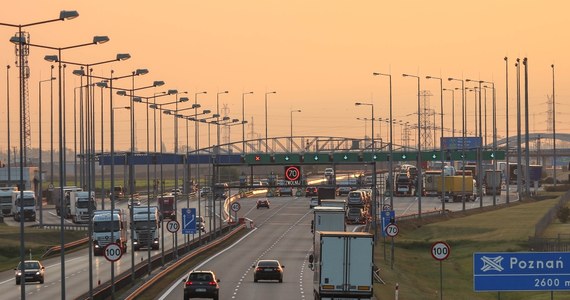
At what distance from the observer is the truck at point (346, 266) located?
5553 centimetres

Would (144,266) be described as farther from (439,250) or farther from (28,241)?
(28,241)

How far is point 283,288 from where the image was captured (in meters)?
73.9

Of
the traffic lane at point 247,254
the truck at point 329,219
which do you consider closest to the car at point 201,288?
the traffic lane at point 247,254

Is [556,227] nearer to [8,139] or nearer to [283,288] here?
[283,288]

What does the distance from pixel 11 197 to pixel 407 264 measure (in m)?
82.7

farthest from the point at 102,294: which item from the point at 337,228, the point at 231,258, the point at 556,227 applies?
the point at 556,227

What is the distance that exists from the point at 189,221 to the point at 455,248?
87.0ft

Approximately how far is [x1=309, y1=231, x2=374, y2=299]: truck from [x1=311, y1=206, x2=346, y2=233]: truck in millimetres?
37575

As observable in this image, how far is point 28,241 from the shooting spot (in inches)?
5295

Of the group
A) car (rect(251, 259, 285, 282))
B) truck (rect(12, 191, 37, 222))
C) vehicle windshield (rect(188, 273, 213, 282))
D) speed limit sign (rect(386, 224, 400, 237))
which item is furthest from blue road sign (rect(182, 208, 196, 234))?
truck (rect(12, 191, 37, 222))

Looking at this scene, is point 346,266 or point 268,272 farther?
point 268,272

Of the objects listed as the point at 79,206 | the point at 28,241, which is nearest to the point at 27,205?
the point at 79,206

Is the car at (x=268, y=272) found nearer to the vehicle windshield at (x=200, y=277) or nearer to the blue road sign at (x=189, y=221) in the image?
the vehicle windshield at (x=200, y=277)

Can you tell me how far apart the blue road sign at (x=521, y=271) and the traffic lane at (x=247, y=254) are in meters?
20.0
